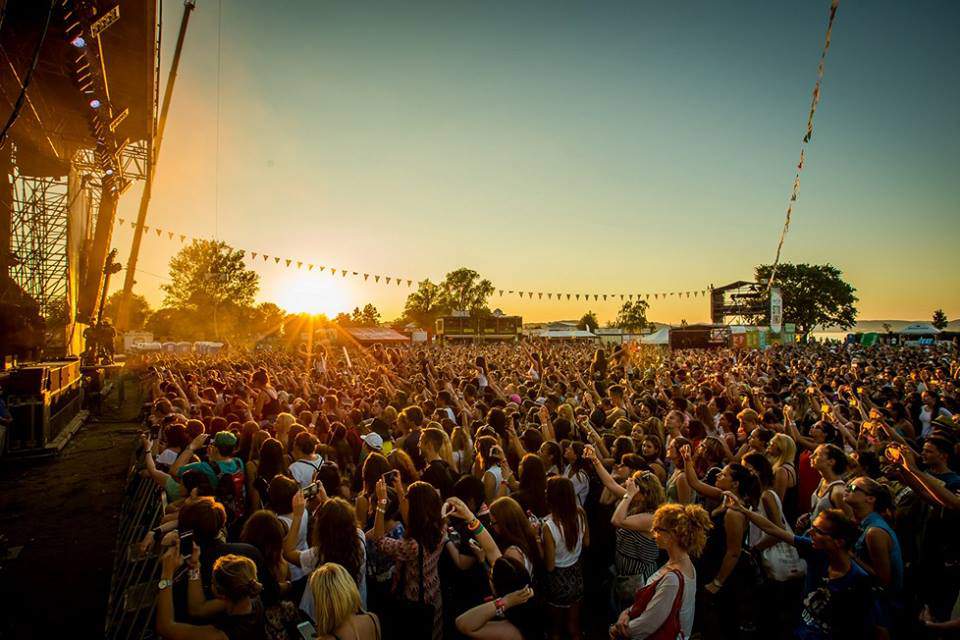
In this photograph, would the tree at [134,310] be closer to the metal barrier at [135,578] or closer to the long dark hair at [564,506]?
the metal barrier at [135,578]

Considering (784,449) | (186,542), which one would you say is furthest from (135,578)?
(784,449)

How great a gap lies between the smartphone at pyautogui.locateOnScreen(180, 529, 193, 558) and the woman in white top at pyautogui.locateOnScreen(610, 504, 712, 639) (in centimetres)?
247

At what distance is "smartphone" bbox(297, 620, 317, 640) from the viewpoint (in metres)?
2.31

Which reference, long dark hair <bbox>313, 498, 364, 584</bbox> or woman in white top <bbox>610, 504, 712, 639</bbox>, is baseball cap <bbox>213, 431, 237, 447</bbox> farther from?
woman in white top <bbox>610, 504, 712, 639</bbox>

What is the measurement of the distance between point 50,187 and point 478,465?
74.9ft

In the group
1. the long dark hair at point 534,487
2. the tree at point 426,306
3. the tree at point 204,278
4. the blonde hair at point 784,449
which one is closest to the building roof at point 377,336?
the tree at point 204,278

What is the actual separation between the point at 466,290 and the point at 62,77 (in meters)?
79.2

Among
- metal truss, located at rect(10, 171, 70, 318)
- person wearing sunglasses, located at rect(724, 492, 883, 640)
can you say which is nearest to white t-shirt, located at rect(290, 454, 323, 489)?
person wearing sunglasses, located at rect(724, 492, 883, 640)

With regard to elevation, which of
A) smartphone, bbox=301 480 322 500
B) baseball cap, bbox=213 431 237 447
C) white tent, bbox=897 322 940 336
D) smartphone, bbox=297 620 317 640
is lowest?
smartphone, bbox=297 620 317 640

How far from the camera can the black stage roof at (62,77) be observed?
962 centimetres

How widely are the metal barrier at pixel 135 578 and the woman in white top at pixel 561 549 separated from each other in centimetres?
252

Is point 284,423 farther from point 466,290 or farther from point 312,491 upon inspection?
point 466,290

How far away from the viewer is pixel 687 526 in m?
2.47

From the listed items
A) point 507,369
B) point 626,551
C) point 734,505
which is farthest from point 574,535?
point 507,369
